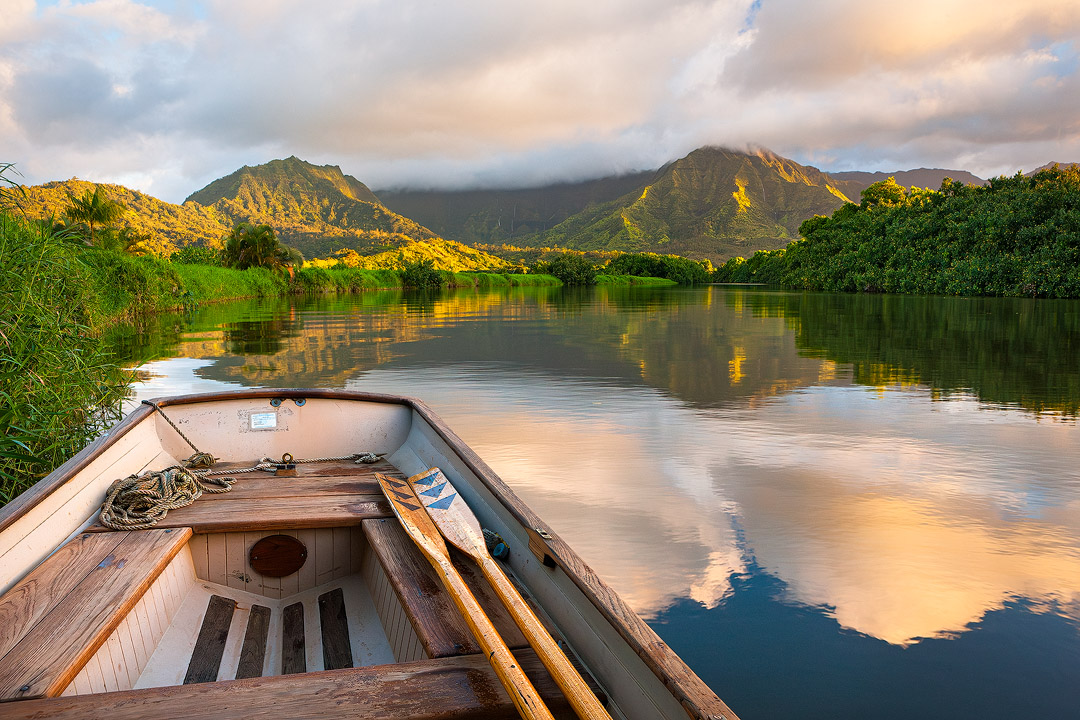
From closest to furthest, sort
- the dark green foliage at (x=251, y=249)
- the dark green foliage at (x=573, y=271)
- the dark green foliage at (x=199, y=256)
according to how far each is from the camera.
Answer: the dark green foliage at (x=251, y=249) → the dark green foliage at (x=199, y=256) → the dark green foliage at (x=573, y=271)

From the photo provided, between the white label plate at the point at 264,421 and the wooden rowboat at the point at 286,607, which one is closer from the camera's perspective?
the wooden rowboat at the point at 286,607

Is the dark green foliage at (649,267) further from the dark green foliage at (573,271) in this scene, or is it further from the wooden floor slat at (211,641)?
the wooden floor slat at (211,641)

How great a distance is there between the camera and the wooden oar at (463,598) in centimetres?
163

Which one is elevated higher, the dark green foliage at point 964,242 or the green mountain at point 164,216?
the green mountain at point 164,216

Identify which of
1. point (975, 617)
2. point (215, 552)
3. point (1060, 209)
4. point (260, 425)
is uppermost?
point (1060, 209)

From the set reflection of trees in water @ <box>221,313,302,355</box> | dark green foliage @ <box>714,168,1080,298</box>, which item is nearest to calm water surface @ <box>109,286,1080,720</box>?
reflection of trees in water @ <box>221,313,302,355</box>

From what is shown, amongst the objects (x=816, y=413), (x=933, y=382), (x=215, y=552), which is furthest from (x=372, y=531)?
(x=933, y=382)

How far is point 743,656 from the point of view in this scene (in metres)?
2.86

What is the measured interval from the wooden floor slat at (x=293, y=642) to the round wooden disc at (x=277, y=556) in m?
0.18

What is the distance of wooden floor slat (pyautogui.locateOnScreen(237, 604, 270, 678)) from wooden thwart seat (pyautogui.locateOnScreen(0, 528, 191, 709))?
0.47 m

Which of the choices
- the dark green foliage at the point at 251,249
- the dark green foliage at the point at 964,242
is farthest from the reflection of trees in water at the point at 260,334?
the dark green foliage at the point at 964,242

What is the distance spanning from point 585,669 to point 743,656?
1.27 metres

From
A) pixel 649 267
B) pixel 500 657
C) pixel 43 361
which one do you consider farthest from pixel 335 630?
pixel 649 267

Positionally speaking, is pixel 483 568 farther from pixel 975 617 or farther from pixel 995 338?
pixel 995 338
